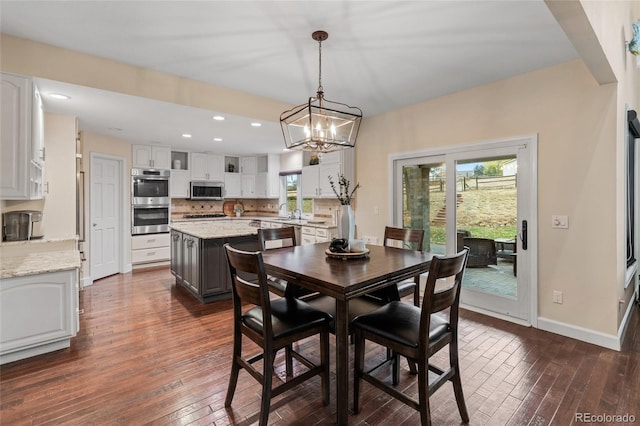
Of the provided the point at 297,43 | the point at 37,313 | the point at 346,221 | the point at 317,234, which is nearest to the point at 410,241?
the point at 346,221

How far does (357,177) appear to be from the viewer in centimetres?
486

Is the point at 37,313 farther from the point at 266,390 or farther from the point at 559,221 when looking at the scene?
the point at 559,221

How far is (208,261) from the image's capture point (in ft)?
12.3

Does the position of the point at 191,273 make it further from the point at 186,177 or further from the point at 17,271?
the point at 186,177

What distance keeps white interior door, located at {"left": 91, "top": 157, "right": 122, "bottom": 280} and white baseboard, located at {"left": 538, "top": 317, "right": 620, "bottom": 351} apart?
594cm

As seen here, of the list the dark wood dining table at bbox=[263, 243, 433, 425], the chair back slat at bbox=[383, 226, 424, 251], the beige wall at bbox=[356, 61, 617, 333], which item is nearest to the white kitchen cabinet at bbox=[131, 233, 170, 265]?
the dark wood dining table at bbox=[263, 243, 433, 425]

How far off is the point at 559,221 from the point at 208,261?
380 centimetres

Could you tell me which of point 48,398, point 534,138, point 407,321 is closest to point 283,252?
point 407,321

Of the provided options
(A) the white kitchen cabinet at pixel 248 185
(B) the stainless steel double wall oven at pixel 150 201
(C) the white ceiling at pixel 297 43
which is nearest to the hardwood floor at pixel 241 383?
(C) the white ceiling at pixel 297 43

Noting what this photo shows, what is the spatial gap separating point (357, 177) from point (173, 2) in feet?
11.0

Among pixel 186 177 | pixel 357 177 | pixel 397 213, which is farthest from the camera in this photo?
pixel 186 177

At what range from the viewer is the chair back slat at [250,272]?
158 centimetres

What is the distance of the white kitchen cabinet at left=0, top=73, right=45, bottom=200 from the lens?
241cm

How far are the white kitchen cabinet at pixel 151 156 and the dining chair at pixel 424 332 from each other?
17.7 feet
